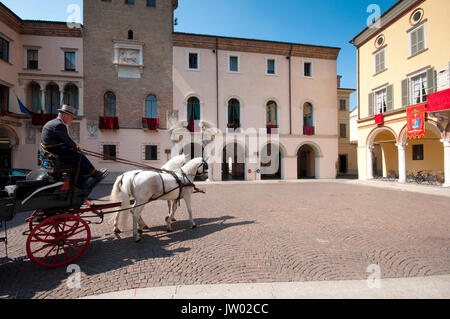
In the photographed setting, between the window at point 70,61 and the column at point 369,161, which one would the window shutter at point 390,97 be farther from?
the window at point 70,61

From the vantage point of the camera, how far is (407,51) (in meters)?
15.5

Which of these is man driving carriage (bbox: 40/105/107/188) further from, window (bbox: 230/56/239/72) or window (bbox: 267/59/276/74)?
window (bbox: 267/59/276/74)

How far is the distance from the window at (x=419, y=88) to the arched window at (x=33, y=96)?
2958 centimetres

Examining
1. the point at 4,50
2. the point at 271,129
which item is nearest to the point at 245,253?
the point at 271,129

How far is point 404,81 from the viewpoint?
15.5 meters

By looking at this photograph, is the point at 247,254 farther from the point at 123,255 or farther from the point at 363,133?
the point at 363,133

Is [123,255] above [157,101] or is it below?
below

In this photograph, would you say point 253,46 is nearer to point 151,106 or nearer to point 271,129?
point 271,129

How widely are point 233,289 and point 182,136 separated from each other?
53.9 feet

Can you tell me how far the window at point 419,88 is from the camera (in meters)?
14.4

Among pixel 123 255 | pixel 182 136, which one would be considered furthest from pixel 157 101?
pixel 123 255

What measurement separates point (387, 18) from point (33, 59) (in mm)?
29578

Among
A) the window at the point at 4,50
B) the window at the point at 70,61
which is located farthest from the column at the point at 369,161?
the window at the point at 4,50

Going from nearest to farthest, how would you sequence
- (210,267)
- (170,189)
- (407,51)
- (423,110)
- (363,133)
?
(210,267), (170,189), (423,110), (407,51), (363,133)
